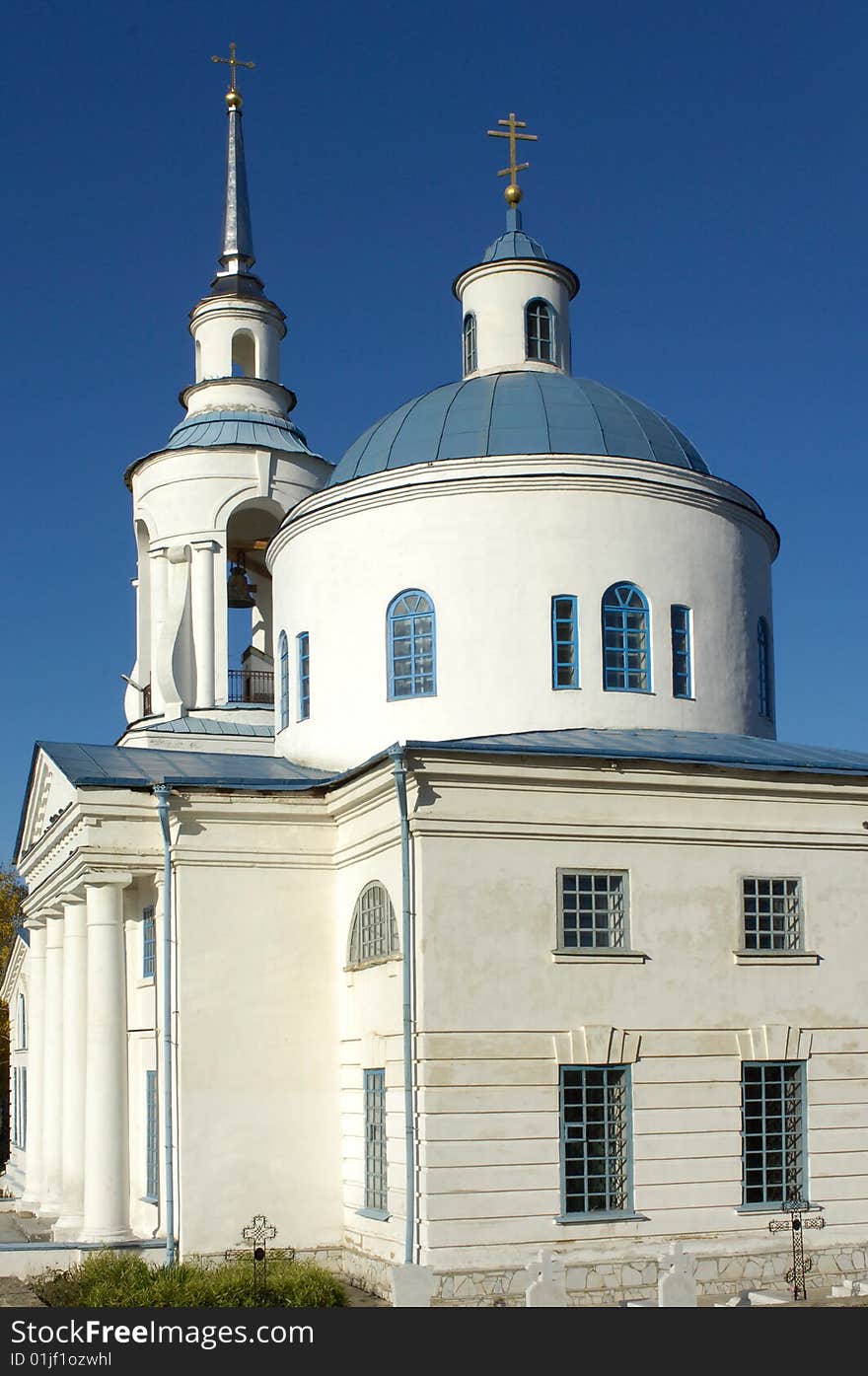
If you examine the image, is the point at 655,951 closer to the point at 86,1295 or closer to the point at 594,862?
the point at 594,862

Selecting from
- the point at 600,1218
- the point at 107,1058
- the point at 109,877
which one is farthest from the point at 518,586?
the point at 600,1218

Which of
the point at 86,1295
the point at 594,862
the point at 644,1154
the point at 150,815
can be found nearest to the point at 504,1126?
the point at 644,1154

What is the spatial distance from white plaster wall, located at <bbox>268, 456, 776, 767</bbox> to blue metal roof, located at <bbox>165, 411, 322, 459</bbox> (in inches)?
321

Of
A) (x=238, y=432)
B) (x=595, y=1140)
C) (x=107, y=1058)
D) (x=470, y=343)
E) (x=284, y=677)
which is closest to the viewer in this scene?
(x=595, y=1140)

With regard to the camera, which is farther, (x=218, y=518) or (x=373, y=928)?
(x=218, y=518)

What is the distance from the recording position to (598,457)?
77.6 feet

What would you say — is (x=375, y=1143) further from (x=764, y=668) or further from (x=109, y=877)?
(x=764, y=668)

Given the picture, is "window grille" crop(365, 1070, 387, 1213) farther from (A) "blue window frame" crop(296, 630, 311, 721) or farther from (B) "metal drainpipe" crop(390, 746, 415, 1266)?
(A) "blue window frame" crop(296, 630, 311, 721)

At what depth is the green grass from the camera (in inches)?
677

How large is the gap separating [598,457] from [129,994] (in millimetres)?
9828

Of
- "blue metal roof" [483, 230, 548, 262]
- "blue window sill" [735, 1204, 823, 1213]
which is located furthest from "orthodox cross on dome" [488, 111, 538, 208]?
"blue window sill" [735, 1204, 823, 1213]

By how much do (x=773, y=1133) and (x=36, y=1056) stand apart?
1347 centimetres

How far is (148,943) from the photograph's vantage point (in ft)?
78.0

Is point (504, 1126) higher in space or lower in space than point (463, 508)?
lower
